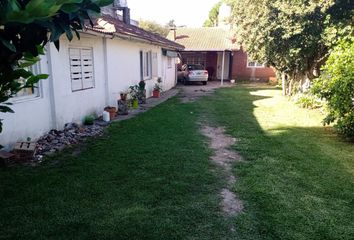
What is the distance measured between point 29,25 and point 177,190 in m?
3.24

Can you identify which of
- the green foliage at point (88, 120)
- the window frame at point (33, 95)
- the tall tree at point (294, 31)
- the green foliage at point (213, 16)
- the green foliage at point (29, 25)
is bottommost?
the green foliage at point (88, 120)

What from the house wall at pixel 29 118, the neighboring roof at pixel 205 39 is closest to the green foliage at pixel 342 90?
the house wall at pixel 29 118

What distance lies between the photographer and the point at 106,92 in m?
10.2

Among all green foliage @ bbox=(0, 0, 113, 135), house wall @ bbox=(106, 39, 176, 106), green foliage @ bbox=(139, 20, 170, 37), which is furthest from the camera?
green foliage @ bbox=(139, 20, 170, 37)

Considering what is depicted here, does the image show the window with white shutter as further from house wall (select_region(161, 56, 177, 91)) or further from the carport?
the carport

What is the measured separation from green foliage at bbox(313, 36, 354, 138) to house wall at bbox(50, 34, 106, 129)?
6654 mm

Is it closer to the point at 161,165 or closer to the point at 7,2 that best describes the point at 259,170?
the point at 161,165

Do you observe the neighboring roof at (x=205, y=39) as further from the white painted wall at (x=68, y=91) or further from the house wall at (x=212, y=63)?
the white painted wall at (x=68, y=91)

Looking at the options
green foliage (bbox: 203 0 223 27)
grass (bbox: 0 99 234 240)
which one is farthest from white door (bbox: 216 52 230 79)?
green foliage (bbox: 203 0 223 27)

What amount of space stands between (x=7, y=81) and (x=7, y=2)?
59 cm

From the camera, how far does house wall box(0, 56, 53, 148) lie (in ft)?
18.9

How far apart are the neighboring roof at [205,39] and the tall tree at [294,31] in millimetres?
10069

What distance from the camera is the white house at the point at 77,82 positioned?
627cm

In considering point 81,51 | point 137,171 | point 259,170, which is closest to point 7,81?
point 137,171
